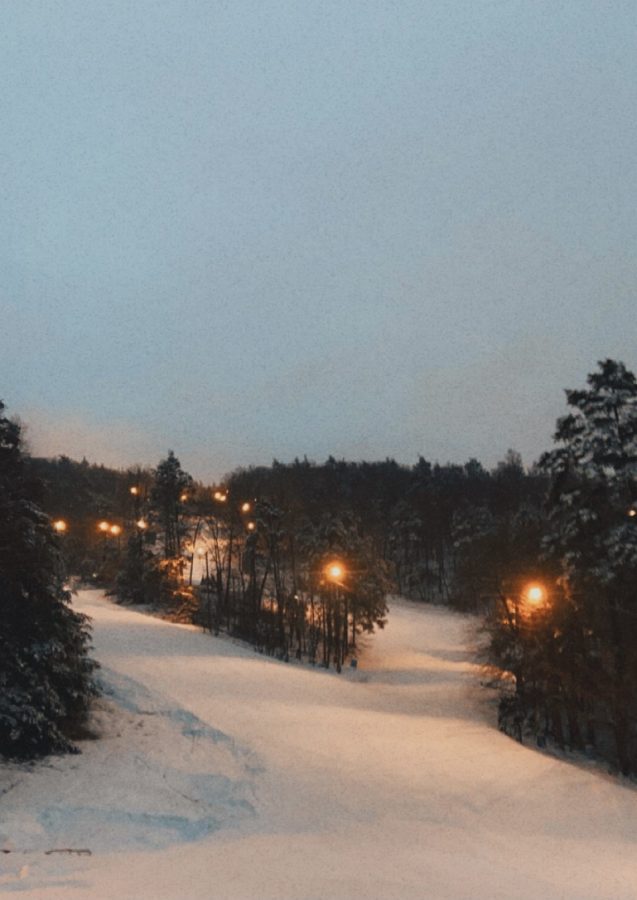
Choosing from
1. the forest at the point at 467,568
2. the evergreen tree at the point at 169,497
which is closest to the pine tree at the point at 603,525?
the forest at the point at 467,568

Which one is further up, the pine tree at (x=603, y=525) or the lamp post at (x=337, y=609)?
the pine tree at (x=603, y=525)

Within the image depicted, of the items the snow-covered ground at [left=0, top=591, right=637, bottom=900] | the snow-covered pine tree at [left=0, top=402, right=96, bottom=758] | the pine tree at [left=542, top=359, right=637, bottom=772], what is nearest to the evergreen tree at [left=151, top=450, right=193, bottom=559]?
the snow-covered ground at [left=0, top=591, right=637, bottom=900]

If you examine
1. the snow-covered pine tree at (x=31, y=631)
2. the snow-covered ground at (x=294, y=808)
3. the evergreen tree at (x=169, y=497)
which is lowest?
the snow-covered ground at (x=294, y=808)

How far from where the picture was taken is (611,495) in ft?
74.8

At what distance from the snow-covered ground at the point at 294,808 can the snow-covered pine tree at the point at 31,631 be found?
899 millimetres

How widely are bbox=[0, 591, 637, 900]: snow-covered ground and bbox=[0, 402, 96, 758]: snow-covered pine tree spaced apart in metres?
0.90

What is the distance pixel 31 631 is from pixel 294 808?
731 cm

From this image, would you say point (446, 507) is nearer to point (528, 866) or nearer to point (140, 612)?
point (140, 612)

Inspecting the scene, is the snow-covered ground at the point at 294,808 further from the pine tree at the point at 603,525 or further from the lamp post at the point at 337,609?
the lamp post at the point at 337,609

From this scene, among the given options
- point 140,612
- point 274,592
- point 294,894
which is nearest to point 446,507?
point 274,592

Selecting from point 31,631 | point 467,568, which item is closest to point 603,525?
point 31,631

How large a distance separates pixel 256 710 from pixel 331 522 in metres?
27.7

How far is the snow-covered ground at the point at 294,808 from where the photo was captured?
10234 mm

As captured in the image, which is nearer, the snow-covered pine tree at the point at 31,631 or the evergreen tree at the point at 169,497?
the snow-covered pine tree at the point at 31,631
